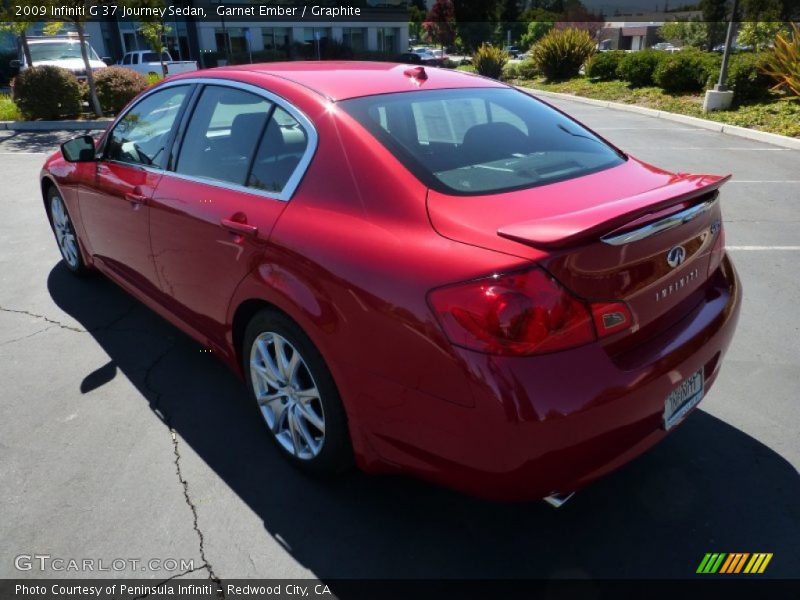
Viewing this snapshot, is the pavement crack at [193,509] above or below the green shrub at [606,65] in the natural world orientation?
below

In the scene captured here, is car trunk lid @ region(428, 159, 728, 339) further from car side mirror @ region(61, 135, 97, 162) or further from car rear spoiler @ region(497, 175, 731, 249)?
car side mirror @ region(61, 135, 97, 162)

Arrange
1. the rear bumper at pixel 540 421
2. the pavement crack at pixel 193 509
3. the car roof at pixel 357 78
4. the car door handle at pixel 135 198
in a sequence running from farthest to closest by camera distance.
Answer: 1. the car door handle at pixel 135 198
2. the car roof at pixel 357 78
3. the pavement crack at pixel 193 509
4. the rear bumper at pixel 540 421

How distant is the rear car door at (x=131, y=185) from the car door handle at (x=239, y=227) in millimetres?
866

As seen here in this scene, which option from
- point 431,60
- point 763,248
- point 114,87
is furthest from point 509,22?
point 763,248

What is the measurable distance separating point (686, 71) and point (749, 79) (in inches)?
103

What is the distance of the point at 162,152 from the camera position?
341 cm

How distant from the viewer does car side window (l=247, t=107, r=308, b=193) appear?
2.59 meters

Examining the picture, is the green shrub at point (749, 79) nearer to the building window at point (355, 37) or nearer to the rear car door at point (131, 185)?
the rear car door at point (131, 185)

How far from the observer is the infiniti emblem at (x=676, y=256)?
218 cm

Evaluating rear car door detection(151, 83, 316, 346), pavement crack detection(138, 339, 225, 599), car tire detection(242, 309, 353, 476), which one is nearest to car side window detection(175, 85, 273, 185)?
rear car door detection(151, 83, 316, 346)

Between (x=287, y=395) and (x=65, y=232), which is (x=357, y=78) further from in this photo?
(x=65, y=232)

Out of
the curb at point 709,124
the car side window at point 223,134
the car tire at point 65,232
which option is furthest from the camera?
the curb at point 709,124

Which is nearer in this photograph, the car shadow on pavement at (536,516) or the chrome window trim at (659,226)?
the chrome window trim at (659,226)

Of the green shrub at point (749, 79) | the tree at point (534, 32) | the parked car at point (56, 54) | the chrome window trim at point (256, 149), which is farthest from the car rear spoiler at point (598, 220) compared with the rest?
the tree at point (534, 32)
